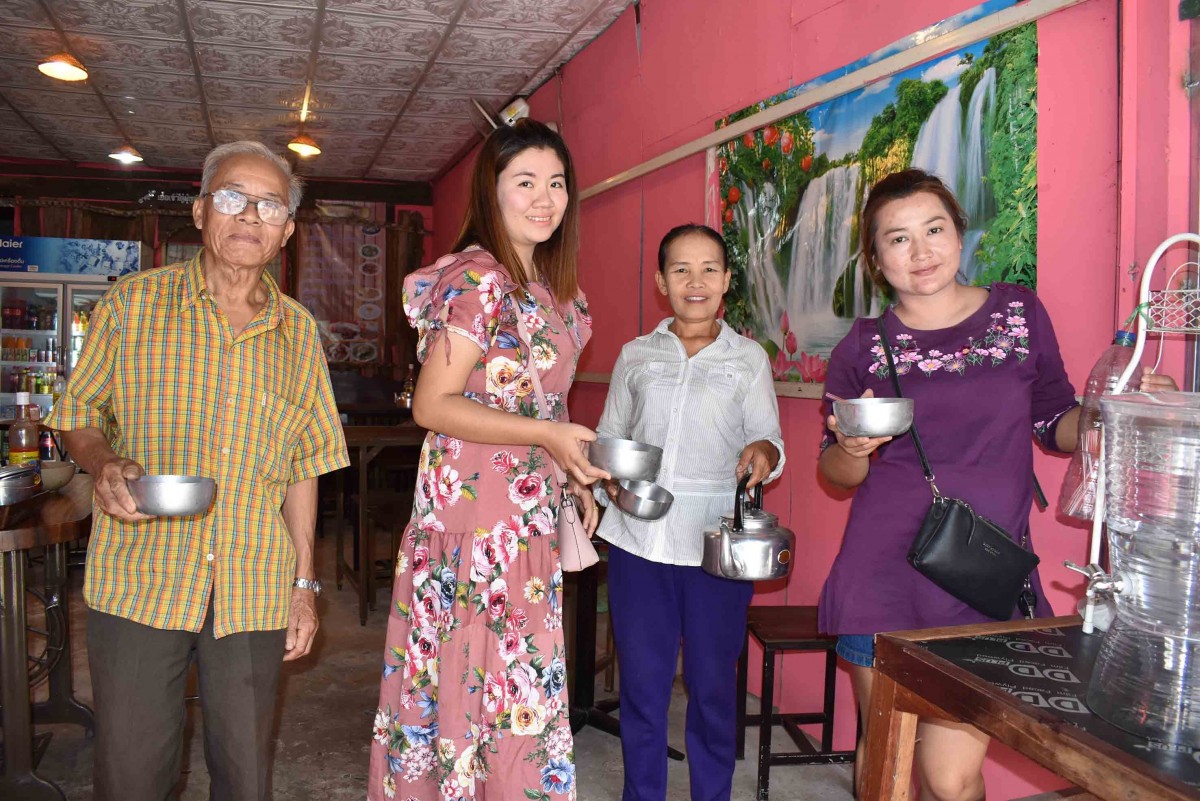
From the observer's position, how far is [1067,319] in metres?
2.01

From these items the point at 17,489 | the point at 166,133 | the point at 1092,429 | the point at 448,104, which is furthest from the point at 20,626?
the point at 166,133

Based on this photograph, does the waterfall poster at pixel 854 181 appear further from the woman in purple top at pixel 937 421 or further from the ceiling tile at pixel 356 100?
the ceiling tile at pixel 356 100

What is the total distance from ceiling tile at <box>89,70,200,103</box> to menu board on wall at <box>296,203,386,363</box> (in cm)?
268

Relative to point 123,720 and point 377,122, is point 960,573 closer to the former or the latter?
point 123,720

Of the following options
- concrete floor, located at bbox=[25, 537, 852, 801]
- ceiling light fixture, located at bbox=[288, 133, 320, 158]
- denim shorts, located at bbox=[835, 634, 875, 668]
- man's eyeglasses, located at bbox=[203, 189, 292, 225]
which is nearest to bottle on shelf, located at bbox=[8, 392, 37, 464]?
concrete floor, located at bbox=[25, 537, 852, 801]

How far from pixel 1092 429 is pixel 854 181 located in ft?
4.76

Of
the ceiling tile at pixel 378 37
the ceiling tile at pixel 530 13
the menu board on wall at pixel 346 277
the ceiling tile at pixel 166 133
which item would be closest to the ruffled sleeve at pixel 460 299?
the ceiling tile at pixel 530 13

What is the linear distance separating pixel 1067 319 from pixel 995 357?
542mm

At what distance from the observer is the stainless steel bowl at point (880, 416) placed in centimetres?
150

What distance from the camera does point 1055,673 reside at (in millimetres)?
1064

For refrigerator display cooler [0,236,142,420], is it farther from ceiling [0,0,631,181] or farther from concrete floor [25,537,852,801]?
concrete floor [25,537,852,801]

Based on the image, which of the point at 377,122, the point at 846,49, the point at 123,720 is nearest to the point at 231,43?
the point at 377,122

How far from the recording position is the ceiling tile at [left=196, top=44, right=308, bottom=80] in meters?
5.16

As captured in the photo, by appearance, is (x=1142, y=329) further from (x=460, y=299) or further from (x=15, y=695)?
(x=15, y=695)
